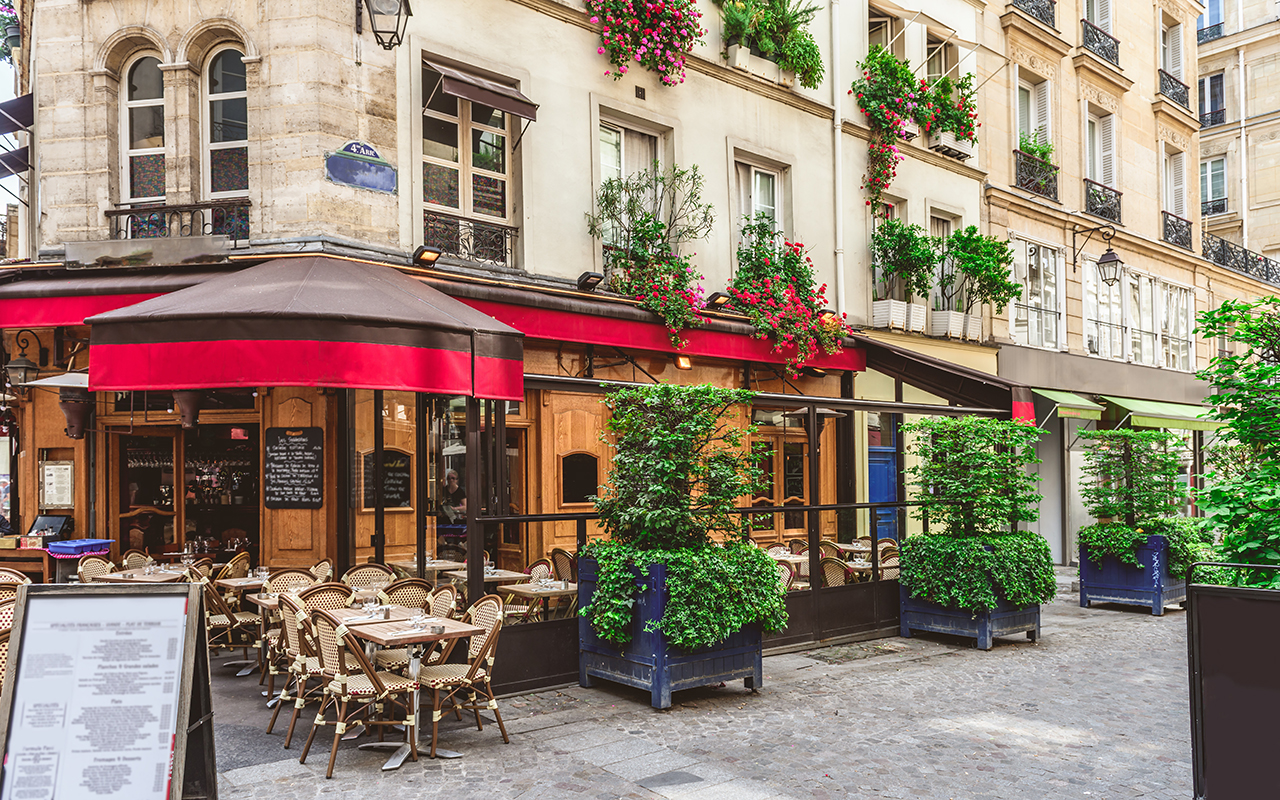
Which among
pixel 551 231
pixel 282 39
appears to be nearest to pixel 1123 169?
pixel 551 231

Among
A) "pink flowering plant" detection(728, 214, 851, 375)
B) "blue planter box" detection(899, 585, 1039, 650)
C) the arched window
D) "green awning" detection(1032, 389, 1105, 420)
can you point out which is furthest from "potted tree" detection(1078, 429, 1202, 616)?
the arched window

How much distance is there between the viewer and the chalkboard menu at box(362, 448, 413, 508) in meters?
10.8

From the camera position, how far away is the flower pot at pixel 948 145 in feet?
56.4

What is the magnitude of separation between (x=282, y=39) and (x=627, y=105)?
443 centimetres

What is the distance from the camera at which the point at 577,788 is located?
19.4 feet

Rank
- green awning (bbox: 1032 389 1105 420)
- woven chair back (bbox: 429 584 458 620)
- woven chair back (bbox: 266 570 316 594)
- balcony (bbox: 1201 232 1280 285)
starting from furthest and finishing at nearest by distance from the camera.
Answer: balcony (bbox: 1201 232 1280 285) → green awning (bbox: 1032 389 1105 420) → woven chair back (bbox: 266 570 316 594) → woven chair back (bbox: 429 584 458 620)

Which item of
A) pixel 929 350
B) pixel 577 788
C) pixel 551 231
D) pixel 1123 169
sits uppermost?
pixel 1123 169

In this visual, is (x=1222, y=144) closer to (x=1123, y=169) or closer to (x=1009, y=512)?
(x=1123, y=169)

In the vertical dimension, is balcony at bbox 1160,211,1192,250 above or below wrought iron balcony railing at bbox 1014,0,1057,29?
below

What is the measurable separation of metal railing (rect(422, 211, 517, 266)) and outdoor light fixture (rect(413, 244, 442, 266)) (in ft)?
0.90

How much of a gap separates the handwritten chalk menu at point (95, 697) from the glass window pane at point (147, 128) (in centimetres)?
782

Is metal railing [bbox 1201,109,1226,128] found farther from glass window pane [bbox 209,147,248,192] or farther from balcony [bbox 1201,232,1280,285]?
glass window pane [bbox 209,147,248,192]

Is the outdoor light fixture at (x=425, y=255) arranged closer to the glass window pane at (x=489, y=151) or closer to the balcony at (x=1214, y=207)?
the glass window pane at (x=489, y=151)

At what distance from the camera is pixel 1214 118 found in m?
29.2
